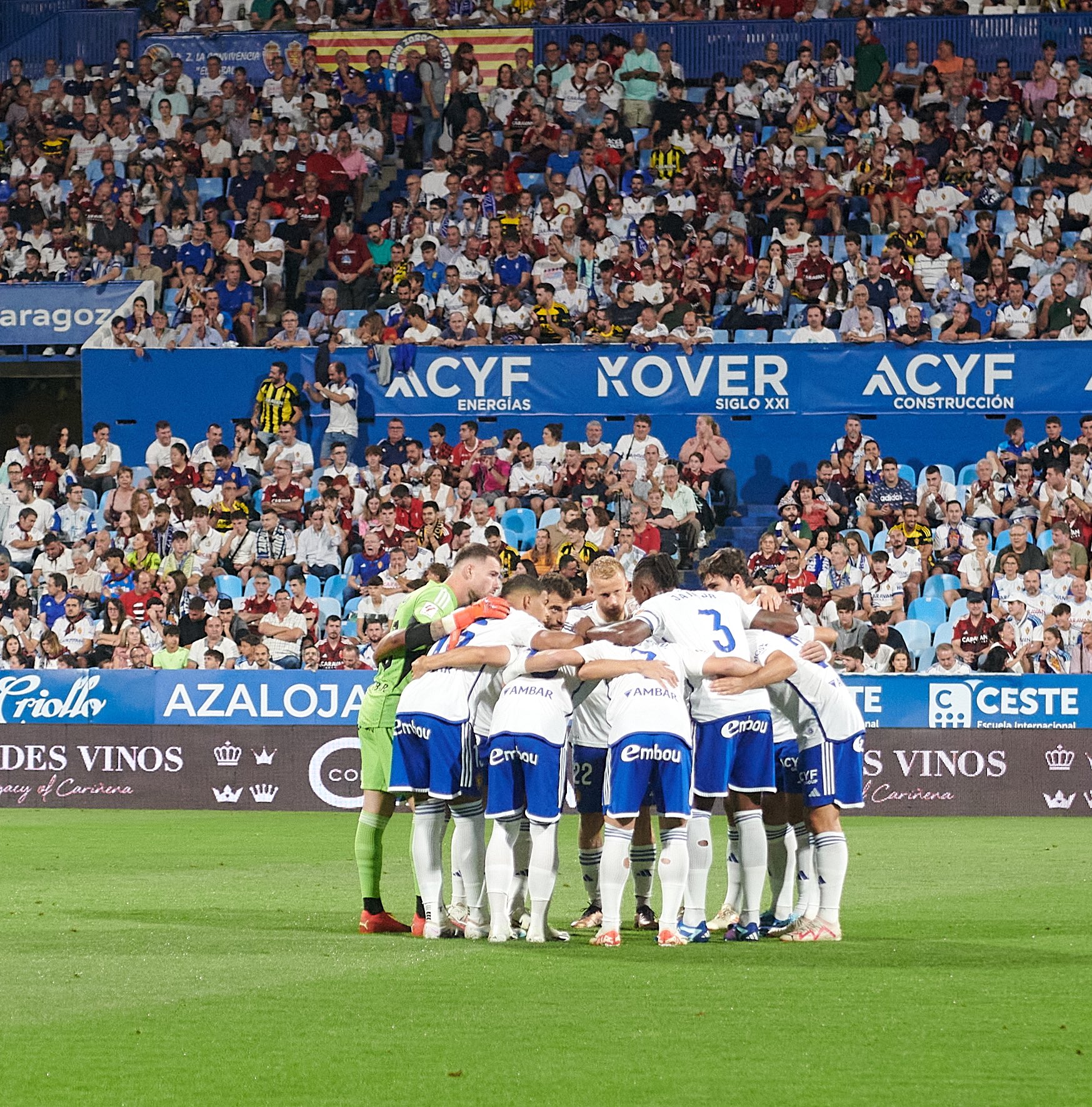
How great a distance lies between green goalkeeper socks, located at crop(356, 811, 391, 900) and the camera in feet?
33.9

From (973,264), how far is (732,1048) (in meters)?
19.3

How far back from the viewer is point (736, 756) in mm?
10008

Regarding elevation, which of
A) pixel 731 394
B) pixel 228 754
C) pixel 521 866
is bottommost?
pixel 228 754

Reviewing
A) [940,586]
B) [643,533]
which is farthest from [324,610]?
[940,586]

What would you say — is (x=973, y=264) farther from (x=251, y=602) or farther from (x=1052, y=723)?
(x=251, y=602)

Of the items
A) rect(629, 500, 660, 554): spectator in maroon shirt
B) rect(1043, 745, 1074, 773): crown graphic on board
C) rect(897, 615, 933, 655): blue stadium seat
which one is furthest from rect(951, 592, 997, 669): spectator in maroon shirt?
rect(629, 500, 660, 554): spectator in maroon shirt

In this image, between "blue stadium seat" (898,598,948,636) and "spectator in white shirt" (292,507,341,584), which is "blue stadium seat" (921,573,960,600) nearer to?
"blue stadium seat" (898,598,948,636)

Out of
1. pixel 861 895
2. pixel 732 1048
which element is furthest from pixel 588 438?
pixel 732 1048

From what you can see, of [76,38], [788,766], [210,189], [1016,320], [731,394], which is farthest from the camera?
[76,38]

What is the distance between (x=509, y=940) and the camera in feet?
32.2

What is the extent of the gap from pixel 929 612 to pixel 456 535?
561 cm

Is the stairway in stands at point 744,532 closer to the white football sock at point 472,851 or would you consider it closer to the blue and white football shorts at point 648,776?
the white football sock at point 472,851

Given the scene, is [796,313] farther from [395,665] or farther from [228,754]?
[395,665]

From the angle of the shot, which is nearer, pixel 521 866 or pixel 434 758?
pixel 434 758
